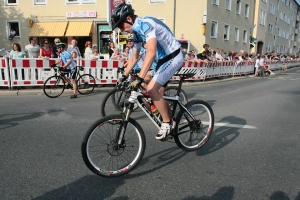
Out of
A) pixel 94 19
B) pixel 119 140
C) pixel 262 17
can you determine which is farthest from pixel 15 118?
pixel 262 17

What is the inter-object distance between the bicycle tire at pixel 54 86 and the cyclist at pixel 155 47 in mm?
5392

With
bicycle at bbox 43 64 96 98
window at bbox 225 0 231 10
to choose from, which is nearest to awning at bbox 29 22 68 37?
bicycle at bbox 43 64 96 98

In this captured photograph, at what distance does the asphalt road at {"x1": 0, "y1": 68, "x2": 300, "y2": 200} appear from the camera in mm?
2752

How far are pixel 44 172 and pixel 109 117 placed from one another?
1110 millimetres

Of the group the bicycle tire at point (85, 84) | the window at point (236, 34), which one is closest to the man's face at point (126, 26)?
the bicycle tire at point (85, 84)

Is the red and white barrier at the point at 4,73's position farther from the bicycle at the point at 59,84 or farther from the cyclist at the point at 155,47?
the cyclist at the point at 155,47

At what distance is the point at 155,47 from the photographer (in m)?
2.94

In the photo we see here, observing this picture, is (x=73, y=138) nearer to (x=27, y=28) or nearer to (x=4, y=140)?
(x=4, y=140)

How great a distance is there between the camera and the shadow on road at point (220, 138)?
400 centimetres

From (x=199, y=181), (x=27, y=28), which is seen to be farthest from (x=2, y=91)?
(x=27, y=28)

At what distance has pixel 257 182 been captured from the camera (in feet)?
9.83

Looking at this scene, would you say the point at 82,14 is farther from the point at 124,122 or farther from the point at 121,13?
the point at 124,122

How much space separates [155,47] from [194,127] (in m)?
1.52

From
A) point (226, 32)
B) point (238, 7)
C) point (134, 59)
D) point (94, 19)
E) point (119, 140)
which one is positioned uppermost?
point (238, 7)
